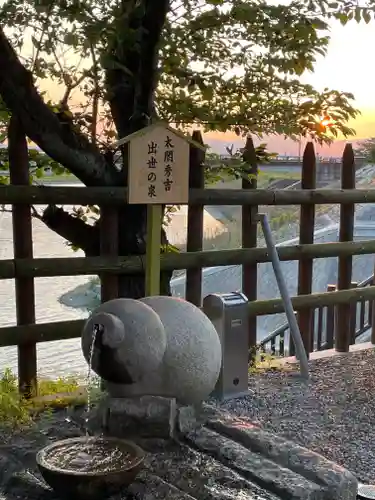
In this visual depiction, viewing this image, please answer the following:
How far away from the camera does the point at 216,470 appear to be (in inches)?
109

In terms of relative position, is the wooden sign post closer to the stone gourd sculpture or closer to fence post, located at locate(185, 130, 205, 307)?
fence post, located at locate(185, 130, 205, 307)

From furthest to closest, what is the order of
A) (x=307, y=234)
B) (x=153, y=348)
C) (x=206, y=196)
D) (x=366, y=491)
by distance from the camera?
(x=307, y=234)
(x=206, y=196)
(x=366, y=491)
(x=153, y=348)

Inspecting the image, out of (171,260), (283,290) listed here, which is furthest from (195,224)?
(283,290)

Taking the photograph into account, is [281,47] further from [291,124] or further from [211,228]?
[211,228]

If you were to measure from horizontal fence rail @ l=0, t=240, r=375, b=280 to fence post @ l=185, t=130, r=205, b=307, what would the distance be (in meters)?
0.10

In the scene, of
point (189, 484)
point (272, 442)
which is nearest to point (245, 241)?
point (272, 442)

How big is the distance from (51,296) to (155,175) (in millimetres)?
2479

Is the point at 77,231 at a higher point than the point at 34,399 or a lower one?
higher

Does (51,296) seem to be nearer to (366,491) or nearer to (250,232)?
(250,232)

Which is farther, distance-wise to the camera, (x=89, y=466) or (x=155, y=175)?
(x=155, y=175)

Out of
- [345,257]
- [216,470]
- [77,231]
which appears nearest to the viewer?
[216,470]

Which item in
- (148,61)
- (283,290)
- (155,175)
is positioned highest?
(148,61)

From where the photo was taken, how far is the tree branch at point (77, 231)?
473 cm

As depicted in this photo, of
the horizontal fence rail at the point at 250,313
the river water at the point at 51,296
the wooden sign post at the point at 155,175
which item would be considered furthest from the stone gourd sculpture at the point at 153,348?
the river water at the point at 51,296
